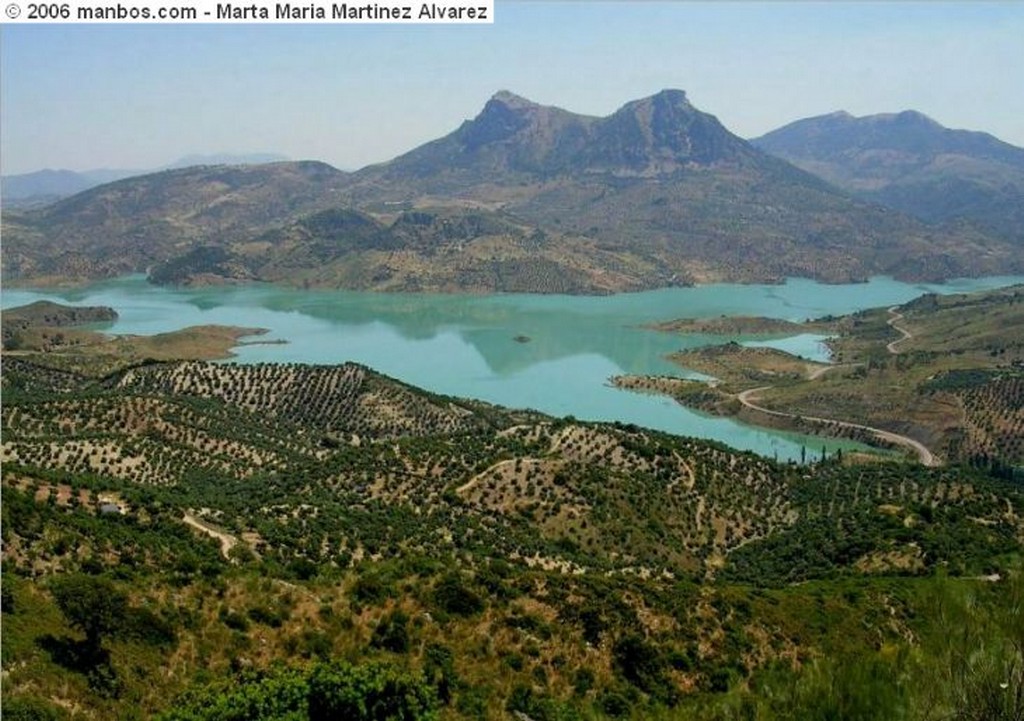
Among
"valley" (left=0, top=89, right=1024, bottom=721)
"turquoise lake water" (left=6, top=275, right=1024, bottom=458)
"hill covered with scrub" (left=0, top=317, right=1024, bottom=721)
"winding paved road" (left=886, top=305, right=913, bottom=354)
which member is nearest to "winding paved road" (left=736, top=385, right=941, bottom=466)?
"valley" (left=0, top=89, right=1024, bottom=721)

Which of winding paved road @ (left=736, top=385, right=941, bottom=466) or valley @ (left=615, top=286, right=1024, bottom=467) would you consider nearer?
winding paved road @ (left=736, top=385, right=941, bottom=466)

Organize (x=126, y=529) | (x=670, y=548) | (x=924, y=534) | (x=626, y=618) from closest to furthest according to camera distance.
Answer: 1. (x=626, y=618)
2. (x=126, y=529)
3. (x=924, y=534)
4. (x=670, y=548)

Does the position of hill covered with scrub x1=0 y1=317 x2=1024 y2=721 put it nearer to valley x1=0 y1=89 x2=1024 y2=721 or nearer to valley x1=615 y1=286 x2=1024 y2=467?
valley x1=0 y1=89 x2=1024 y2=721

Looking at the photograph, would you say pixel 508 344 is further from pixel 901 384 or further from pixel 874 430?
pixel 874 430

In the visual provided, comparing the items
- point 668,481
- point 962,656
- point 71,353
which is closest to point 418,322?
point 71,353

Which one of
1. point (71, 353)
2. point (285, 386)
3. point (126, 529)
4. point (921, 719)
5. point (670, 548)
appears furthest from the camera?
point (71, 353)

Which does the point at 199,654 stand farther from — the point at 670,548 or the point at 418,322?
the point at 418,322

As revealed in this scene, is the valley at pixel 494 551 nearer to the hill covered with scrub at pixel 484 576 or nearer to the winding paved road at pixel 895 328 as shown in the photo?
the hill covered with scrub at pixel 484 576
